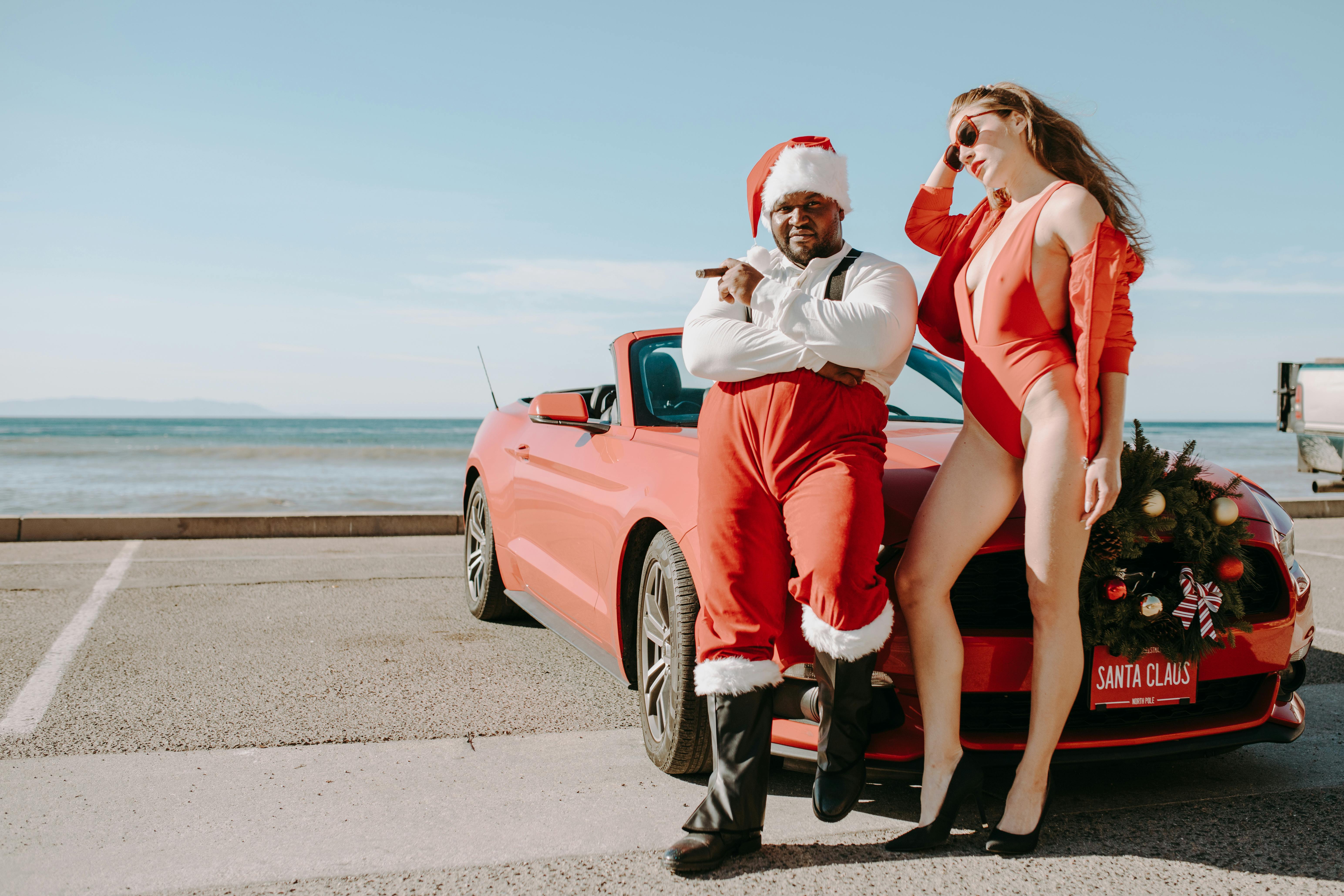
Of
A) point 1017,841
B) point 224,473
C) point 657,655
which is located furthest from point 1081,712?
point 224,473

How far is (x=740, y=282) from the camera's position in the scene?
8.93 feet

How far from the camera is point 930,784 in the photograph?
2.64 metres

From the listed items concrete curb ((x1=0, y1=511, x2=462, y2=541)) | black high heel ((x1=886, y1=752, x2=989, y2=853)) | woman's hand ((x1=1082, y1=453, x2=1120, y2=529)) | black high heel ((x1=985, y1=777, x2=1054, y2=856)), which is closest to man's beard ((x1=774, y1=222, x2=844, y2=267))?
woman's hand ((x1=1082, y1=453, x2=1120, y2=529))

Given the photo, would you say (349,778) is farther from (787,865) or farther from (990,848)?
(990,848)

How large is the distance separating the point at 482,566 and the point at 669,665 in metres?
2.72

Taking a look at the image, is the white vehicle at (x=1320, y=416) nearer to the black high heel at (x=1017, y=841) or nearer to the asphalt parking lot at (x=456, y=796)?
the asphalt parking lot at (x=456, y=796)

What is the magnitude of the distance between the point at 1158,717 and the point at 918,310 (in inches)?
52.0

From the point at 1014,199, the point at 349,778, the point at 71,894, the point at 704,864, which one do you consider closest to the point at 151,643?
the point at 349,778

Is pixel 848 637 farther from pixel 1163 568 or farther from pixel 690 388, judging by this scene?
pixel 690 388

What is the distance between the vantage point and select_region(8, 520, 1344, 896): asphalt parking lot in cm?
251

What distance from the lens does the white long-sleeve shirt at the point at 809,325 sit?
8.54 feet

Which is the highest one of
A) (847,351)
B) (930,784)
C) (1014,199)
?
(1014,199)

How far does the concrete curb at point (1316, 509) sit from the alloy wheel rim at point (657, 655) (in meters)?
10.7

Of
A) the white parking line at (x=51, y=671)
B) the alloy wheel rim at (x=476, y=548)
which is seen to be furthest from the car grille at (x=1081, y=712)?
the alloy wheel rim at (x=476, y=548)
